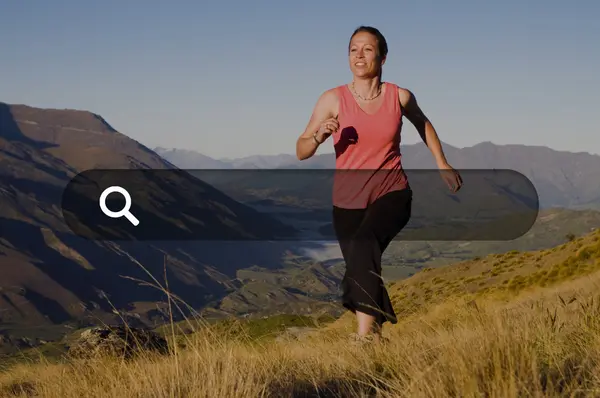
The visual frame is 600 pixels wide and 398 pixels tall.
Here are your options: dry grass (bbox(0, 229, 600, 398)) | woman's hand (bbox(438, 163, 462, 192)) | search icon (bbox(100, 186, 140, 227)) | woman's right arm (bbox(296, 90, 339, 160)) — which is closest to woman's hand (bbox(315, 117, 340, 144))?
woman's right arm (bbox(296, 90, 339, 160))

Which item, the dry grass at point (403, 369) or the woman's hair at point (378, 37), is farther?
the woman's hair at point (378, 37)

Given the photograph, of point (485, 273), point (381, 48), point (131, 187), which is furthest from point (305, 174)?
point (485, 273)

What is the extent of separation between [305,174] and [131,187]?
184 cm

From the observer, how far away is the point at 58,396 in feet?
15.8

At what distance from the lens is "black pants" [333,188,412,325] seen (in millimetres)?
6098

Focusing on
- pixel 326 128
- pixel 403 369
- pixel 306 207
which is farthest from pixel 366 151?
pixel 403 369

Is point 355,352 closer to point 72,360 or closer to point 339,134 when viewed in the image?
point 339,134

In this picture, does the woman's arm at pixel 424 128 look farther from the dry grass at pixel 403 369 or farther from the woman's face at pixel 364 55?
the dry grass at pixel 403 369

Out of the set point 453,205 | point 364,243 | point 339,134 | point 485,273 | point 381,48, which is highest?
point 381,48

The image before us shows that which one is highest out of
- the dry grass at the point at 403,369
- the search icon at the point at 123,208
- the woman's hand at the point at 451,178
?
the woman's hand at the point at 451,178

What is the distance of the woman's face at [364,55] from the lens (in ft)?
20.1

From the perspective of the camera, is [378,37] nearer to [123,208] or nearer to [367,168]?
[367,168]

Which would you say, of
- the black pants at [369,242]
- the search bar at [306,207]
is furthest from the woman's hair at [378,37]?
the black pants at [369,242]

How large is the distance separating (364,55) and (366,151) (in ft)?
2.72
